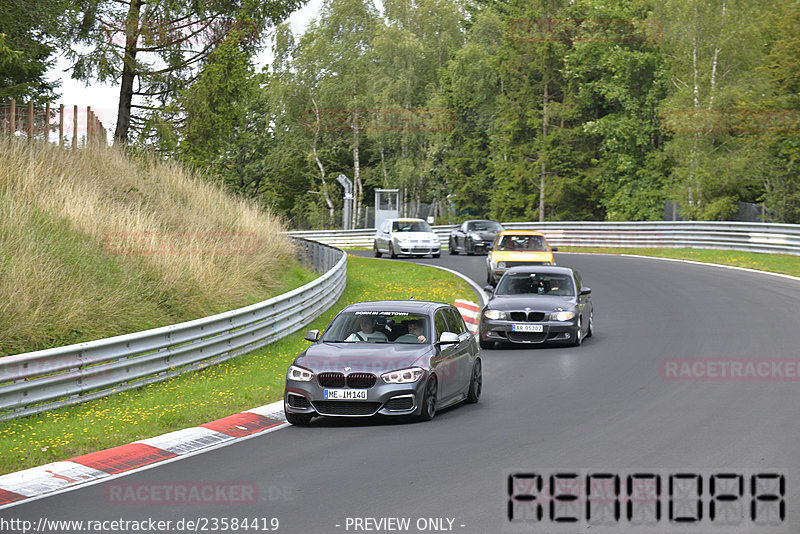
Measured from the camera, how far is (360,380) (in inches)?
491

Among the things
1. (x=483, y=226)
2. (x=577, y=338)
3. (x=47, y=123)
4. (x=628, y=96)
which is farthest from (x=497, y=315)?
(x=628, y=96)

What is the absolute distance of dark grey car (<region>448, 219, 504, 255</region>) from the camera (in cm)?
4903

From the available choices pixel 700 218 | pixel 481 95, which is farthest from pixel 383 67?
pixel 700 218

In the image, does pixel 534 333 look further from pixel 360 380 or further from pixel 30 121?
pixel 30 121

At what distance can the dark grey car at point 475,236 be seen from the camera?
1930 inches

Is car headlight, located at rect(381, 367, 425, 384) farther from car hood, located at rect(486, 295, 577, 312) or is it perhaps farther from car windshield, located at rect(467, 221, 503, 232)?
car windshield, located at rect(467, 221, 503, 232)

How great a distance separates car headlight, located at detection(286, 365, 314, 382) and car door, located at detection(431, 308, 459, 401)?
146 centimetres

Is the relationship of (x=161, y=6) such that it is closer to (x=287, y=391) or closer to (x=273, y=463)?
(x=287, y=391)

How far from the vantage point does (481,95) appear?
80750 millimetres

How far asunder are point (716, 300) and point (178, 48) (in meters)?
19.1

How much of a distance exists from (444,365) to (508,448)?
8.31ft

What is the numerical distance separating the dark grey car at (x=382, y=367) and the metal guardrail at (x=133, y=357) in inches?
118

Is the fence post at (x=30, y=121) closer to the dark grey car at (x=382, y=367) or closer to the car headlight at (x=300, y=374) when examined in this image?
the dark grey car at (x=382, y=367)

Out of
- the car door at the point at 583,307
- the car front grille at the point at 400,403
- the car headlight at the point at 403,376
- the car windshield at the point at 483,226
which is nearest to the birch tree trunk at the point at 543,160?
the car windshield at the point at 483,226
